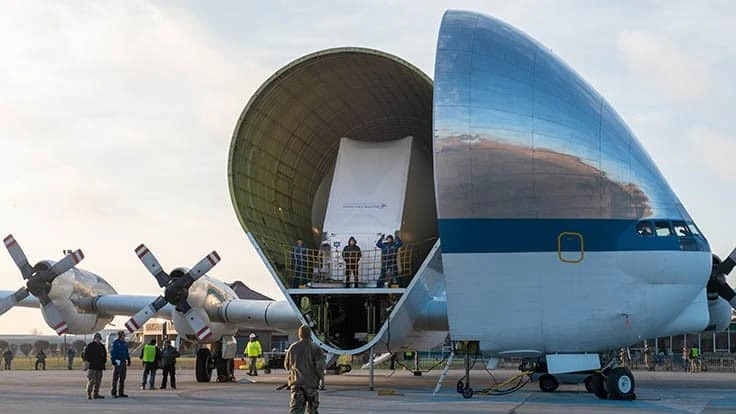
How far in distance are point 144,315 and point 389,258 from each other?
6.69 m

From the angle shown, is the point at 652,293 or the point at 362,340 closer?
the point at 652,293

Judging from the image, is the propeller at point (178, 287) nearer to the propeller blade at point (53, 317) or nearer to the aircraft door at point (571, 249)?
the propeller blade at point (53, 317)

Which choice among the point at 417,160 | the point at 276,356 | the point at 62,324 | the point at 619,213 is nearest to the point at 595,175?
the point at 619,213

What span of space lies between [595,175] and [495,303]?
315 cm

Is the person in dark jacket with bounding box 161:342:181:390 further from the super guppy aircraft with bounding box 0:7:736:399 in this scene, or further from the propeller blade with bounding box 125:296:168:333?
the super guppy aircraft with bounding box 0:7:736:399

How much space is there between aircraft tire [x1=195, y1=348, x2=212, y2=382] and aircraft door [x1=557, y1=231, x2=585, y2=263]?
1196 cm

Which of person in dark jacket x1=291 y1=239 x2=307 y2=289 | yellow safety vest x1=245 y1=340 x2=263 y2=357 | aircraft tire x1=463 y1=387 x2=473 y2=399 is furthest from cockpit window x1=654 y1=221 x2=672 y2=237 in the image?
yellow safety vest x1=245 y1=340 x2=263 y2=357

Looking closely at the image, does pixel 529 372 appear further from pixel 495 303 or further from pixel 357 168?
pixel 357 168

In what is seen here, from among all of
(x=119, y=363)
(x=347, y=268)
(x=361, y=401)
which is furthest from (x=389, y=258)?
(x=119, y=363)

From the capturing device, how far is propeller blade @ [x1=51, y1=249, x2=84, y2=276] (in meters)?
24.1

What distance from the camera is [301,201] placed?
80.9ft

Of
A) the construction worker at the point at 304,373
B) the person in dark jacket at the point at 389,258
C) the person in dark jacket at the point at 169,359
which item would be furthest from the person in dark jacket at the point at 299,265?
the construction worker at the point at 304,373

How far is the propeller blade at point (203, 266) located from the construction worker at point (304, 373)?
485 inches

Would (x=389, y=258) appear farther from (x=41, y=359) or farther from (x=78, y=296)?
(x=41, y=359)
